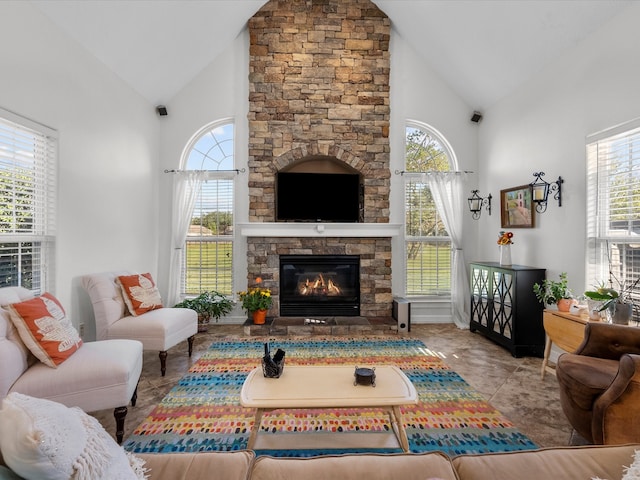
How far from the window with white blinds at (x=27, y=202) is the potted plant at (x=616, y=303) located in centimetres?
452

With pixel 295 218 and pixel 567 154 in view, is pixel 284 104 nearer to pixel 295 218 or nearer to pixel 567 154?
pixel 295 218

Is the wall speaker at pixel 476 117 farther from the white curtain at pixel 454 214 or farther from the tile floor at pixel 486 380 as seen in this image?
the tile floor at pixel 486 380

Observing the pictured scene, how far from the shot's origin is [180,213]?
4.78m

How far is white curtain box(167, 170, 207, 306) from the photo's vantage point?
15.7 ft

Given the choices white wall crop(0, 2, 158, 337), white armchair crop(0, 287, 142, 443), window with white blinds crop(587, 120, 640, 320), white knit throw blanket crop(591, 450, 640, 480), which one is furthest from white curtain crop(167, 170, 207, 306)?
white knit throw blanket crop(591, 450, 640, 480)

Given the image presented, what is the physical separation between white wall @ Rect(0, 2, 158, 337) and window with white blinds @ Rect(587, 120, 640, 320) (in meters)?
4.78

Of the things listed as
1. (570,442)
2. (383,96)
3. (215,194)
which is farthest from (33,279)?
(383,96)

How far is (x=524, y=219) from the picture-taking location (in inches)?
158

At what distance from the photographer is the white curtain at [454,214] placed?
4.92 metres

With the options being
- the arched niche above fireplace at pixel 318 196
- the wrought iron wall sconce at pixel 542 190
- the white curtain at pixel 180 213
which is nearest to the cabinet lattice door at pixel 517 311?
the wrought iron wall sconce at pixel 542 190

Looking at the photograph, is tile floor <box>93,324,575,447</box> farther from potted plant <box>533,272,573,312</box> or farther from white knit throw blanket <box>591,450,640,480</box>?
white knit throw blanket <box>591,450,640,480</box>

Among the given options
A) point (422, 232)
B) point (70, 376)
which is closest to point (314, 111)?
point (422, 232)

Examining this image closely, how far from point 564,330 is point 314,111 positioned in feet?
12.8

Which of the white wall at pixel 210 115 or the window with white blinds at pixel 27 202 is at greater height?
the white wall at pixel 210 115
